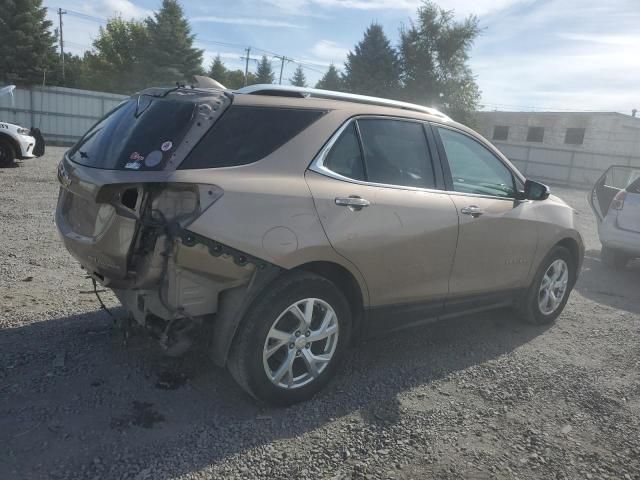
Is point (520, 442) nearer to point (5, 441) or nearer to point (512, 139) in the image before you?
point (5, 441)

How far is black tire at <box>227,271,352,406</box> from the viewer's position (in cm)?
303

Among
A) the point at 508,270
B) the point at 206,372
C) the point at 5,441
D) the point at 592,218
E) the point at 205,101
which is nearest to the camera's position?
the point at 5,441

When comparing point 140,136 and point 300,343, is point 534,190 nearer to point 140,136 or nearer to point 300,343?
point 300,343

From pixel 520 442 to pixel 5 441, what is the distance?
2.84 m

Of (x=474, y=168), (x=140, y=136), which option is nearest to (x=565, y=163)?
(x=474, y=168)

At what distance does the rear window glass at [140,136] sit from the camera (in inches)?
113

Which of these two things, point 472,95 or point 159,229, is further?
point 472,95

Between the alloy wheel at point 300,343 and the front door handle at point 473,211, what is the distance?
1.34 metres

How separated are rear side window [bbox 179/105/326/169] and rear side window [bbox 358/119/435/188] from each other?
464 mm

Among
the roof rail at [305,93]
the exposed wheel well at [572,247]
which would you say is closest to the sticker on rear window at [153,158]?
the roof rail at [305,93]

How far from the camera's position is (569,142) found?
34250mm

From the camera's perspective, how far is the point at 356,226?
3.29 m

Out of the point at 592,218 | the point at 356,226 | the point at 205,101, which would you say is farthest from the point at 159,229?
the point at 592,218

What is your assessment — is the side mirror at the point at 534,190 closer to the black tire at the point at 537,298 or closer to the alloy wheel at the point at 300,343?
the black tire at the point at 537,298
